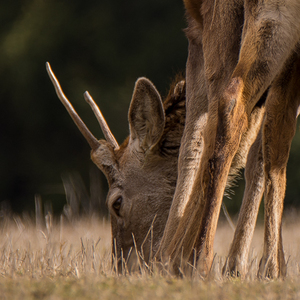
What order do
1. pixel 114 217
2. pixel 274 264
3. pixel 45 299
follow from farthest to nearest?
pixel 114 217 < pixel 274 264 < pixel 45 299

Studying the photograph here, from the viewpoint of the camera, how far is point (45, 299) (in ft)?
6.24

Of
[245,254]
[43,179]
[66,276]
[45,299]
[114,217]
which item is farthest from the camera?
[43,179]

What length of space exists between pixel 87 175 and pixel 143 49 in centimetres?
317

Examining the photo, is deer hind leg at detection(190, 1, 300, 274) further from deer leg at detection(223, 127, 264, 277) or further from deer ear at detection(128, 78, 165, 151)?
deer ear at detection(128, 78, 165, 151)

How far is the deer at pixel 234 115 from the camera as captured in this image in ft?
9.07

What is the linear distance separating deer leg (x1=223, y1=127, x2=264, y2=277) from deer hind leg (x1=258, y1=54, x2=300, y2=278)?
13.3 inches

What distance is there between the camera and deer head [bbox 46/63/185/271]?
4.03 metres

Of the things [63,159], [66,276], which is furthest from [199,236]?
[63,159]

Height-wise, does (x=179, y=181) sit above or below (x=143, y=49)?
below

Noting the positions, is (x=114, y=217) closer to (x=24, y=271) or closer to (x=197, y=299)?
(x=24, y=271)

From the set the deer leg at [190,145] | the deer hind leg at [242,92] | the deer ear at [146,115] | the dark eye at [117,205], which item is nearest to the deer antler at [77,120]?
the deer ear at [146,115]

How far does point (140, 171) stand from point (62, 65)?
302 inches

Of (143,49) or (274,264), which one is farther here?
(143,49)

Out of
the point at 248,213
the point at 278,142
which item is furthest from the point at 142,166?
the point at 278,142
